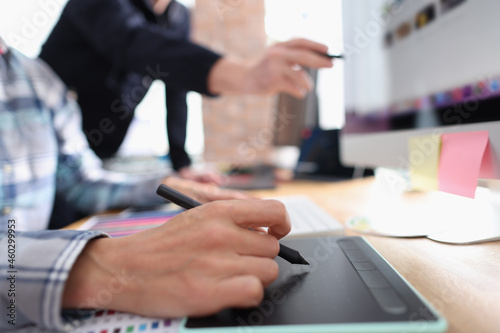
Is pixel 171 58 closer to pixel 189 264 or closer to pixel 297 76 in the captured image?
pixel 297 76

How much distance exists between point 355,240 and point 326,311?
152mm

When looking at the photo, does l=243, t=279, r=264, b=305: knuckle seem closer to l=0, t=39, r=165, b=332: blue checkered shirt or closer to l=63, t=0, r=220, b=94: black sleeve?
l=0, t=39, r=165, b=332: blue checkered shirt

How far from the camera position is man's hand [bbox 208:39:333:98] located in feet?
2.02

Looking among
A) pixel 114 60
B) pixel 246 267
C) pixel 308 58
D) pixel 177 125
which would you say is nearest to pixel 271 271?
pixel 246 267

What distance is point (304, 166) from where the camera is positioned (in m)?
1.11

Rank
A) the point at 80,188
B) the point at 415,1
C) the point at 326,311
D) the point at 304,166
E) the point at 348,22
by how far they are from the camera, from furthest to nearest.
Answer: the point at 304,166, the point at 80,188, the point at 348,22, the point at 415,1, the point at 326,311

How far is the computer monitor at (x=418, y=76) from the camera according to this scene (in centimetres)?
31

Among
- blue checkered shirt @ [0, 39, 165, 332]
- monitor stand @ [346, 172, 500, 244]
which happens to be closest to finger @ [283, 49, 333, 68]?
monitor stand @ [346, 172, 500, 244]

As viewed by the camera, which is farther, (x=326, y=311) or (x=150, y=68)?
(x=150, y=68)

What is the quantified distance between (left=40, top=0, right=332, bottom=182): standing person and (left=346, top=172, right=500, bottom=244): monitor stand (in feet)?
1.01

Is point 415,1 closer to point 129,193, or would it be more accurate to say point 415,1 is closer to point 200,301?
point 200,301

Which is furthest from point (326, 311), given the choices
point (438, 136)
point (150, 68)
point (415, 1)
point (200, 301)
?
point (150, 68)

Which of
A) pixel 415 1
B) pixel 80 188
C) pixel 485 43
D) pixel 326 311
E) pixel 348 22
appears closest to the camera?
pixel 326 311

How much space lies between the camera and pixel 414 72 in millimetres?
437
